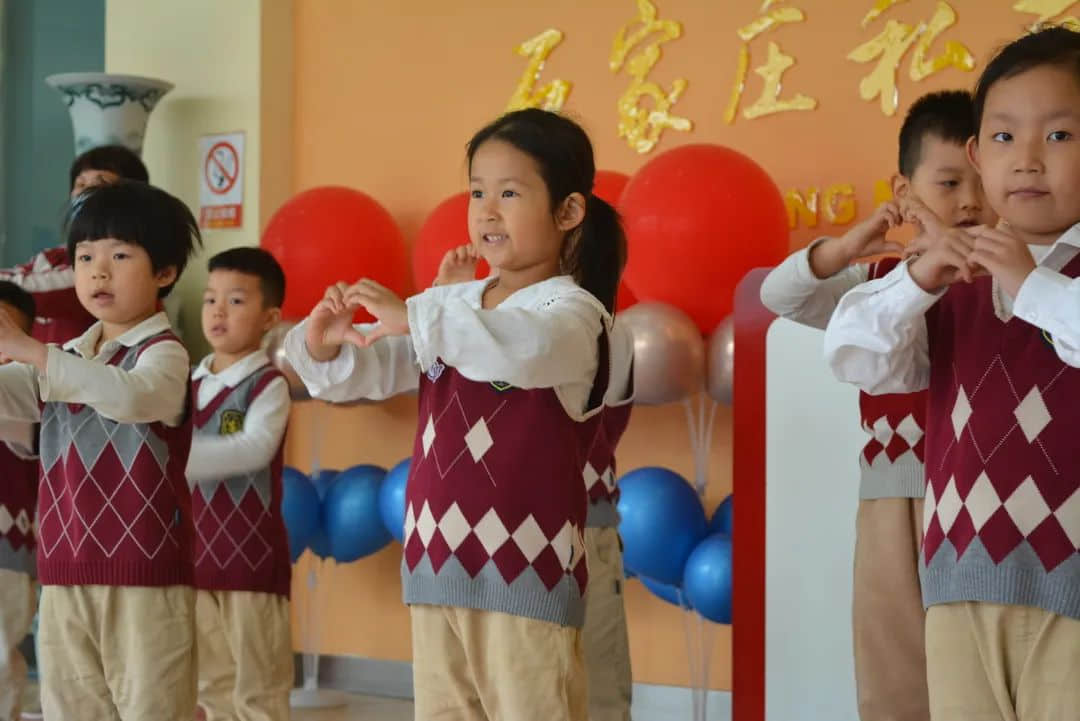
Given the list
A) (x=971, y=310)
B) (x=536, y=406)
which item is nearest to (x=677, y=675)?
(x=536, y=406)

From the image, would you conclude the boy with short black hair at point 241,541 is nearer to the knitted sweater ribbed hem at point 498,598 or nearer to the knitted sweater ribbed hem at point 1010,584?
the knitted sweater ribbed hem at point 498,598

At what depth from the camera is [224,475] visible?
3.16m

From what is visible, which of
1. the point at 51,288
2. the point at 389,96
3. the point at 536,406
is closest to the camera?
the point at 536,406

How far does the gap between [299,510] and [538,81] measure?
4.77ft

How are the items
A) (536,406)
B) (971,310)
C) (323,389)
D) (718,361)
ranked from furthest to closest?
1. (718,361)
2. (323,389)
3. (536,406)
4. (971,310)

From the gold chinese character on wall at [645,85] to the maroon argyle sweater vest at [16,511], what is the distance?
6.15 ft

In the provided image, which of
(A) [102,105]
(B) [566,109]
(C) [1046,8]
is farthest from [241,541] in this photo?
(C) [1046,8]

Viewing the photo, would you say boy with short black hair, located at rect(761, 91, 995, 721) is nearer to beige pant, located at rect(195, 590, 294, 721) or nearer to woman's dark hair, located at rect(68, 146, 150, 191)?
beige pant, located at rect(195, 590, 294, 721)

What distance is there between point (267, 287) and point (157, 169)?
5.17 ft

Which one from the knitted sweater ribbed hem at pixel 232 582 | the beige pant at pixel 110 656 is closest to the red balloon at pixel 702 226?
the knitted sweater ribbed hem at pixel 232 582

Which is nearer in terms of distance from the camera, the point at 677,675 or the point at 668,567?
the point at 668,567

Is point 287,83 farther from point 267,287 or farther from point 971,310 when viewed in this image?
point 971,310

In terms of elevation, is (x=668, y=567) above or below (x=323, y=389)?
below

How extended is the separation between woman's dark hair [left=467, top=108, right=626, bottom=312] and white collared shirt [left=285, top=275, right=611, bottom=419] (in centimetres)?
9
